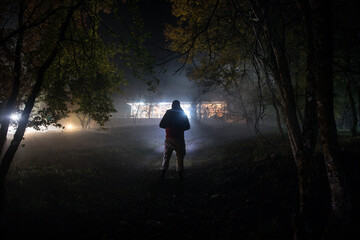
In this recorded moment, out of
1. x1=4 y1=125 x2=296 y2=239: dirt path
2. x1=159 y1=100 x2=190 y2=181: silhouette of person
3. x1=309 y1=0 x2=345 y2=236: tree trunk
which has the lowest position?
x1=4 y1=125 x2=296 y2=239: dirt path

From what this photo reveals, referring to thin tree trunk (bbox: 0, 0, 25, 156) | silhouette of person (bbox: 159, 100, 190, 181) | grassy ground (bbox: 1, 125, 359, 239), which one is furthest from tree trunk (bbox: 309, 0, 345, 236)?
thin tree trunk (bbox: 0, 0, 25, 156)

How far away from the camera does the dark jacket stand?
6.57 metres

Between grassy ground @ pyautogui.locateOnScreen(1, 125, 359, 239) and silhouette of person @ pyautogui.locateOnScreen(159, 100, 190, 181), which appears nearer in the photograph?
grassy ground @ pyautogui.locateOnScreen(1, 125, 359, 239)

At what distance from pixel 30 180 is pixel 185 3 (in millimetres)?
10027

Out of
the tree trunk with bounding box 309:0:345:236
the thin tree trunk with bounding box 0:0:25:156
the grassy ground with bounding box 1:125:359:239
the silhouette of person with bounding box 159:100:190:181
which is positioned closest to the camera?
the tree trunk with bounding box 309:0:345:236

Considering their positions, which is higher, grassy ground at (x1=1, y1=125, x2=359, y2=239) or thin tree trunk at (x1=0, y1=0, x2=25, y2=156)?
thin tree trunk at (x1=0, y1=0, x2=25, y2=156)

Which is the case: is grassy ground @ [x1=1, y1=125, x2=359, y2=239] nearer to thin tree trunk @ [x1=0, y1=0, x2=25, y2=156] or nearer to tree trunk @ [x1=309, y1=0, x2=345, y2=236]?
thin tree trunk @ [x1=0, y1=0, x2=25, y2=156]

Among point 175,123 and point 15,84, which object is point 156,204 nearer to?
point 175,123

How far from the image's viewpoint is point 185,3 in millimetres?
9297

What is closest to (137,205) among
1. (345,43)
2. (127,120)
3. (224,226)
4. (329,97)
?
(224,226)

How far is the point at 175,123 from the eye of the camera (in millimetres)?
6602

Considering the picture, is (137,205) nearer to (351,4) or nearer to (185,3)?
(351,4)

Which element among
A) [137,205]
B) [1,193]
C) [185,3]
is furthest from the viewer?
[185,3]

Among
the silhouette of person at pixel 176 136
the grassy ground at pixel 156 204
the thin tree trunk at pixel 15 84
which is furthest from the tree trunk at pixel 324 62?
the thin tree trunk at pixel 15 84
